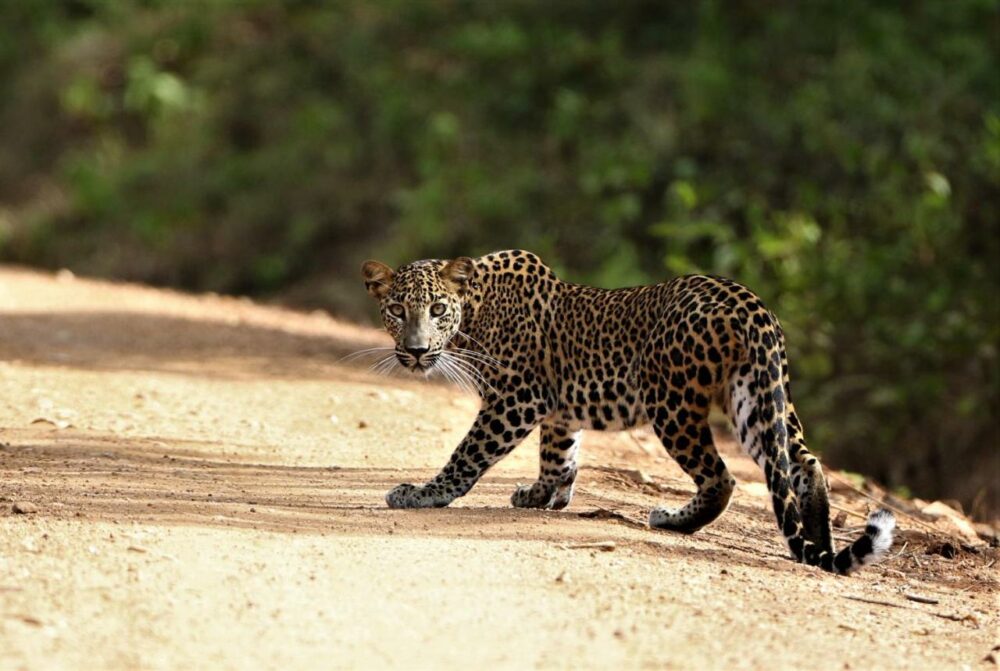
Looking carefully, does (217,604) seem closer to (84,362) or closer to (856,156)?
(84,362)

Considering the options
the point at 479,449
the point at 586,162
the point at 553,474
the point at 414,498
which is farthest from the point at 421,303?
the point at 586,162

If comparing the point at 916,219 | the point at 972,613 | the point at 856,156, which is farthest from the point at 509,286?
the point at 856,156

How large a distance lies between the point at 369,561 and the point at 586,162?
1240cm

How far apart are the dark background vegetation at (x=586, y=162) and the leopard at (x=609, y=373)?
4658mm

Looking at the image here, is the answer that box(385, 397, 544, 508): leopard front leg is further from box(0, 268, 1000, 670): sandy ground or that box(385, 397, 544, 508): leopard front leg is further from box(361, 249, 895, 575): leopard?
box(0, 268, 1000, 670): sandy ground

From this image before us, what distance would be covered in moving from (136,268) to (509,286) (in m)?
13.6

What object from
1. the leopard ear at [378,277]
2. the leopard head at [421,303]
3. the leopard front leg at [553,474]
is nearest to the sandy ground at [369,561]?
the leopard front leg at [553,474]

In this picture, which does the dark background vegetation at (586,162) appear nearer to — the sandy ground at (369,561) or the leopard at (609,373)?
the sandy ground at (369,561)

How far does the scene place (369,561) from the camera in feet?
20.8

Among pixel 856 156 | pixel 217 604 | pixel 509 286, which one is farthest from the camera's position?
pixel 856 156

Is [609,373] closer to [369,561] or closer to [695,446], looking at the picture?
[695,446]

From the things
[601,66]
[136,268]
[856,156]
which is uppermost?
[601,66]

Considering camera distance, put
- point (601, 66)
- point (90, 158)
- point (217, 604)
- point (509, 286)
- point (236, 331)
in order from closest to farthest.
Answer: point (217, 604) < point (509, 286) < point (236, 331) < point (601, 66) < point (90, 158)

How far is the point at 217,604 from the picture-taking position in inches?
220
